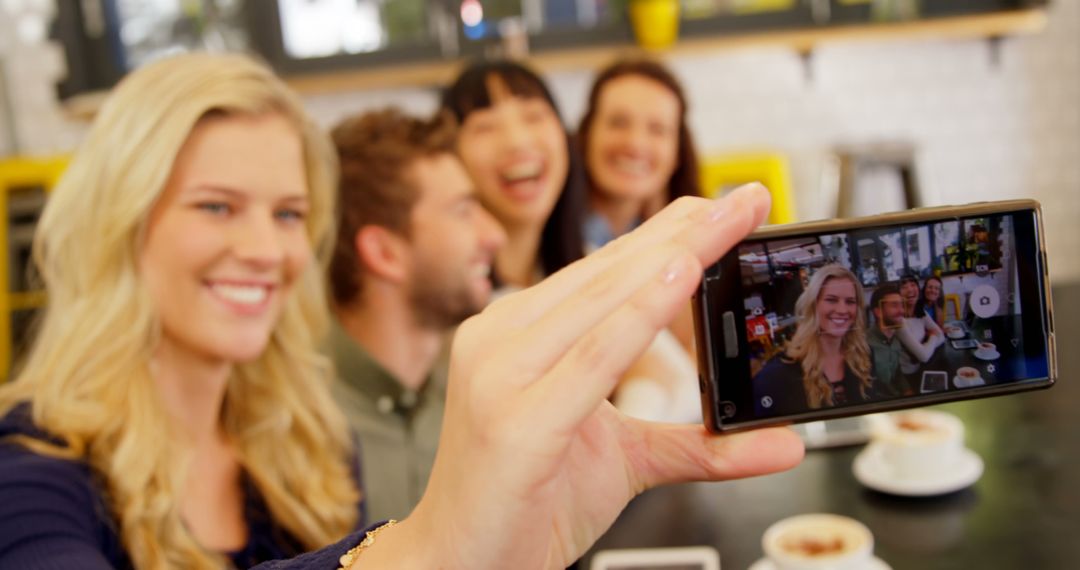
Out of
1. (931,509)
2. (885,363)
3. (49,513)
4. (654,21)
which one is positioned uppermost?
(654,21)

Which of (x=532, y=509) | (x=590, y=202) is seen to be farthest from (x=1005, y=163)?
(x=532, y=509)

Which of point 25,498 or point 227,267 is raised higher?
point 227,267

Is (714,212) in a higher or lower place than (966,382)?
higher

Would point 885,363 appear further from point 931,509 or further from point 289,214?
point 289,214

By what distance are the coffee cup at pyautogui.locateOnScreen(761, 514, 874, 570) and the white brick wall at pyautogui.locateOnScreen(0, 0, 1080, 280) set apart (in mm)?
2947

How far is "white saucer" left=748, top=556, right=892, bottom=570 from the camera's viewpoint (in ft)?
3.41

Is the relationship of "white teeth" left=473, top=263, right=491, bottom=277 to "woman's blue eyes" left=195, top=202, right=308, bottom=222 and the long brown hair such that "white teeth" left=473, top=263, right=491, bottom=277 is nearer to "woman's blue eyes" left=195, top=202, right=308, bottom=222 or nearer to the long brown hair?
"woman's blue eyes" left=195, top=202, right=308, bottom=222

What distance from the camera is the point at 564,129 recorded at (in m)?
2.25

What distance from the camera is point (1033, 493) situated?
1257mm

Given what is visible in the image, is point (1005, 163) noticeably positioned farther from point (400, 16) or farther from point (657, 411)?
point (657, 411)

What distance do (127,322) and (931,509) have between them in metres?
1.13

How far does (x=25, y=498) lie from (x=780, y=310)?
2.59ft

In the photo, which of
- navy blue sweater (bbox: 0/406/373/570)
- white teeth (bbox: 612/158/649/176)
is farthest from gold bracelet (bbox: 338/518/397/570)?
white teeth (bbox: 612/158/649/176)

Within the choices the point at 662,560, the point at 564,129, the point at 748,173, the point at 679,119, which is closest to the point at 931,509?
the point at 662,560
